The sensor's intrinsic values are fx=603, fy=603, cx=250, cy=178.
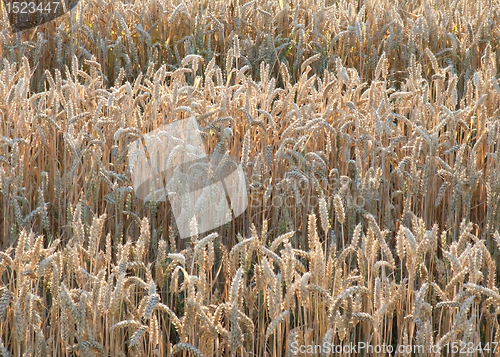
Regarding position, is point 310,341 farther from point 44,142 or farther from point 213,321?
point 44,142

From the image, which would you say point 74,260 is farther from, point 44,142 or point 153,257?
point 44,142

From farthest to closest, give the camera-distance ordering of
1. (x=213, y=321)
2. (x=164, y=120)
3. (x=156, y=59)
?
(x=156, y=59), (x=164, y=120), (x=213, y=321)

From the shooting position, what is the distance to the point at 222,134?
188 centimetres

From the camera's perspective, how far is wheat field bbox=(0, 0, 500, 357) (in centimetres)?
122

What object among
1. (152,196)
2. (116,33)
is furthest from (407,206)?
(116,33)

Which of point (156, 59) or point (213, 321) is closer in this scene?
point (213, 321)

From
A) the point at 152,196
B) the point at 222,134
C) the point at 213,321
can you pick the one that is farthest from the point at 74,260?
the point at 222,134

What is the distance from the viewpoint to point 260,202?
5.78 ft

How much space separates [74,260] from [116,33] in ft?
7.18

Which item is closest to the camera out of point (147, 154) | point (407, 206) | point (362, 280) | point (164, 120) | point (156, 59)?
point (362, 280)

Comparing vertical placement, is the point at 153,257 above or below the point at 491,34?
below

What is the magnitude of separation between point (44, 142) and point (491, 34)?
2458 millimetres

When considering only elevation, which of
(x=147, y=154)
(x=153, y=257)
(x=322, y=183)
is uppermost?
(x=147, y=154)

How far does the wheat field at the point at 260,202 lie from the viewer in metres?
1.22
